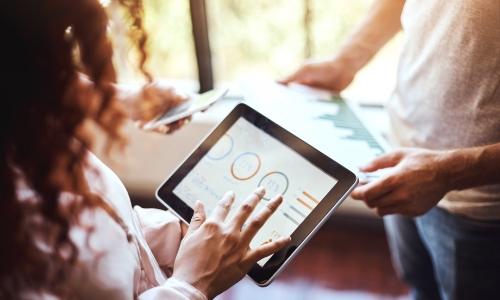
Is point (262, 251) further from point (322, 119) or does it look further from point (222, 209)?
point (322, 119)

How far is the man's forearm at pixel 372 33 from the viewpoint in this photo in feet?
3.32

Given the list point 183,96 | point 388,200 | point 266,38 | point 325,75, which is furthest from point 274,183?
point 266,38

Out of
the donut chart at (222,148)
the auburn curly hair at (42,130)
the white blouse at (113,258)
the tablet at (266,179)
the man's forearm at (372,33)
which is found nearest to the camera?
the auburn curly hair at (42,130)

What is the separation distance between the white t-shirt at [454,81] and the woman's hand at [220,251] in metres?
0.42

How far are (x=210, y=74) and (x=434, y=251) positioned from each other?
1257 millimetres

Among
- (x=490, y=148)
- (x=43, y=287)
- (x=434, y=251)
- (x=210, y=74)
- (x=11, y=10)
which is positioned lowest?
(x=434, y=251)

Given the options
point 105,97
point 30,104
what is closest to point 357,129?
point 105,97

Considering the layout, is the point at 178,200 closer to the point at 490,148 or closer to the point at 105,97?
the point at 105,97

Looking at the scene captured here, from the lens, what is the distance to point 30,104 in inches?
18.1

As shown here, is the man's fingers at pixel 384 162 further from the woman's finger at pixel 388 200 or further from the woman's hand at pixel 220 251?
the woman's hand at pixel 220 251

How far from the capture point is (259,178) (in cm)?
73

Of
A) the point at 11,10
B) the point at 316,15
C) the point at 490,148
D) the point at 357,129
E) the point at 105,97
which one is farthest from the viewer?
the point at 316,15

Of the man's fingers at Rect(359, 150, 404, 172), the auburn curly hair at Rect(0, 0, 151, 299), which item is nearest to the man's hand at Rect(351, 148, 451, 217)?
the man's fingers at Rect(359, 150, 404, 172)

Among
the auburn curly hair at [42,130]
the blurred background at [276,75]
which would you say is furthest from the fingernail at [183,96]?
the blurred background at [276,75]
